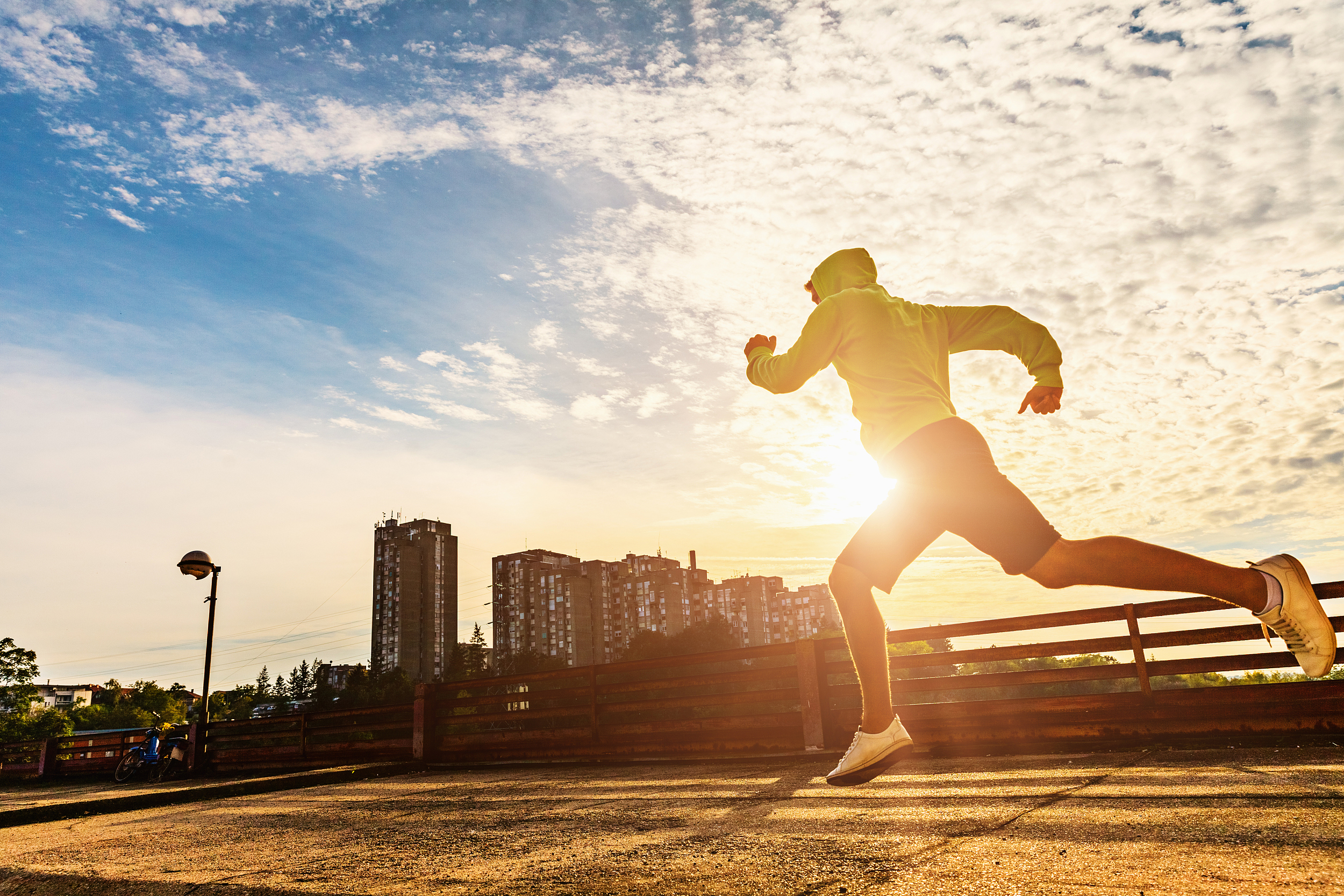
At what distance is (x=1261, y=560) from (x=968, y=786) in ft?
7.37

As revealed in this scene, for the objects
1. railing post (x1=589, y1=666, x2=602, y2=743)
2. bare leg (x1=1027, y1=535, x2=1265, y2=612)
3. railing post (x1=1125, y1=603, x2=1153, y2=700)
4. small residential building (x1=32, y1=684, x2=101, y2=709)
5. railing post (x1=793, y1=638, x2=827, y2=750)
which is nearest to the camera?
bare leg (x1=1027, y1=535, x2=1265, y2=612)

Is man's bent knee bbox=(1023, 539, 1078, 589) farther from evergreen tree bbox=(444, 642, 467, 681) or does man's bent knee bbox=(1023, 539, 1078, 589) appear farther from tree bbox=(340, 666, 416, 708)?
evergreen tree bbox=(444, 642, 467, 681)

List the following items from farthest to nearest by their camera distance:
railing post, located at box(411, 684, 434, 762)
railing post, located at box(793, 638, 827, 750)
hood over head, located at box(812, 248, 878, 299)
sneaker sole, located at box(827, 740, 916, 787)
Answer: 1. railing post, located at box(411, 684, 434, 762)
2. railing post, located at box(793, 638, 827, 750)
3. hood over head, located at box(812, 248, 878, 299)
4. sneaker sole, located at box(827, 740, 916, 787)

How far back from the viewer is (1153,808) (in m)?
2.98

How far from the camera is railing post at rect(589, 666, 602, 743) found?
961 cm

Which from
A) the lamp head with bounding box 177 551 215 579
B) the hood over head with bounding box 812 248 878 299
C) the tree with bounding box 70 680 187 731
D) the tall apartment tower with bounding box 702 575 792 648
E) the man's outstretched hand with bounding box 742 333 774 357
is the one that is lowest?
the tree with bounding box 70 680 187 731

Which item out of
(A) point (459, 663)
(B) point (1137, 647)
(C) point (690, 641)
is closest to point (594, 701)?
(B) point (1137, 647)

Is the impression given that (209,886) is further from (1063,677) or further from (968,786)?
(1063,677)

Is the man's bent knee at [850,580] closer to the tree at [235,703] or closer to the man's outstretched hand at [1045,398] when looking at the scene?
the man's outstretched hand at [1045,398]

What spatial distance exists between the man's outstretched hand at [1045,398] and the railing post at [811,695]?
536cm

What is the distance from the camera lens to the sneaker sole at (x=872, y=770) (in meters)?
2.59

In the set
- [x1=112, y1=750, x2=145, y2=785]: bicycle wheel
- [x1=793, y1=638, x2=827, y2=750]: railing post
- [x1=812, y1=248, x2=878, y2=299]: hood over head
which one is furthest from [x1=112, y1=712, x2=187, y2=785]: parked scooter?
[x1=812, y1=248, x2=878, y2=299]: hood over head

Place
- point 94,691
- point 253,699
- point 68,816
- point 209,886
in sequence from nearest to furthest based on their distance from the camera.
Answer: point 209,886 → point 68,816 → point 253,699 → point 94,691

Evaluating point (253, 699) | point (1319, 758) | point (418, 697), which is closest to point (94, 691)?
point (253, 699)
